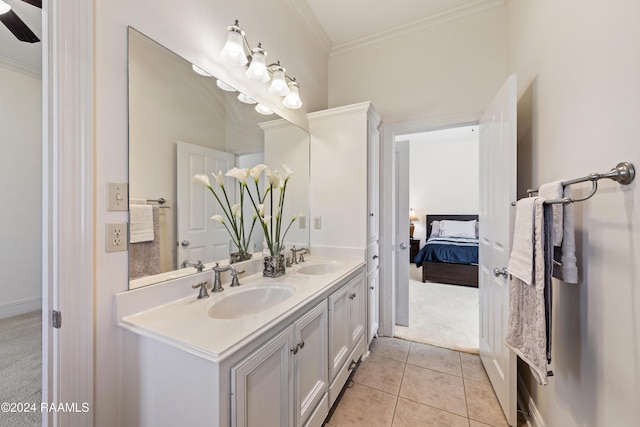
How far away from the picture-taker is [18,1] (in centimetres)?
165

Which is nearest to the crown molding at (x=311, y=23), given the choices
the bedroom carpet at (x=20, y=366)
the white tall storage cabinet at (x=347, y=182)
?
the white tall storage cabinet at (x=347, y=182)

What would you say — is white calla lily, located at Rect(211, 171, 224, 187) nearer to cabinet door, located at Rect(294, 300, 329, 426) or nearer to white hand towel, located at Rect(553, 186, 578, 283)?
cabinet door, located at Rect(294, 300, 329, 426)

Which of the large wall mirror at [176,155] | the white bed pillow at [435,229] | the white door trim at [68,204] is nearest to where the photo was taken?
the white door trim at [68,204]

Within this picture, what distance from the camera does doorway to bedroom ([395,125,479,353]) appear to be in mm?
2680

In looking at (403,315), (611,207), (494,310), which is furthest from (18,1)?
(403,315)

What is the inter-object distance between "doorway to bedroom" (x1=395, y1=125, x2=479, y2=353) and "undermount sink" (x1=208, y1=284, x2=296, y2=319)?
5.79ft

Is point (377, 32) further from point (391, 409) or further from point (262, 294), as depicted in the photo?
point (391, 409)

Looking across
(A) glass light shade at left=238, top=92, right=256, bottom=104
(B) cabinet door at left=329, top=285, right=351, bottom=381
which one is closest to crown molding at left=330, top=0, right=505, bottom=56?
(A) glass light shade at left=238, top=92, right=256, bottom=104

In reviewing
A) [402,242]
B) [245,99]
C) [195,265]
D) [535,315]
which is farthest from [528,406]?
[245,99]

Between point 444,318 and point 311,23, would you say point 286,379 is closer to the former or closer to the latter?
point 444,318

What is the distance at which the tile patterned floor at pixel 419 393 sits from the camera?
4.96 ft

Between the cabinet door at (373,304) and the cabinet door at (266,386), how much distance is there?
1261mm

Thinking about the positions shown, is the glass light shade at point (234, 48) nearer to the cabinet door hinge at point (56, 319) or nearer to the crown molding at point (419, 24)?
the cabinet door hinge at point (56, 319)

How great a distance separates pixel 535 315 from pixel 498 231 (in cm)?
74
